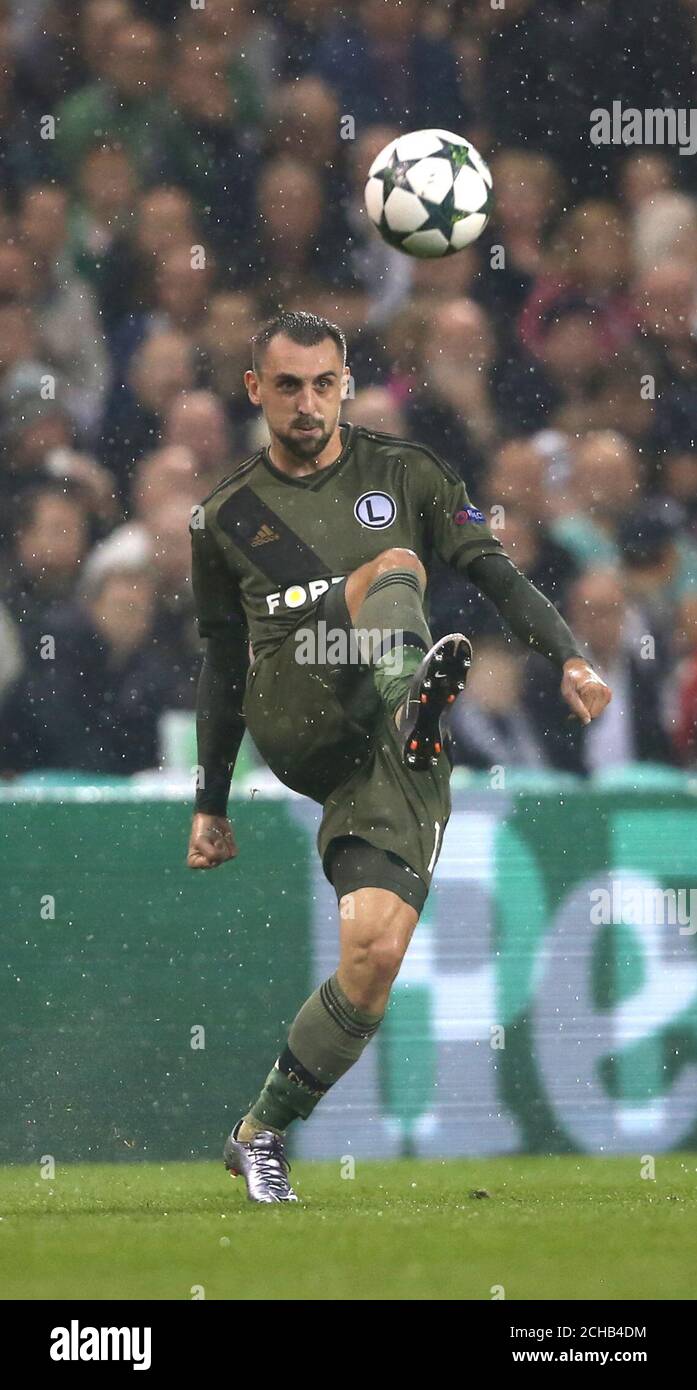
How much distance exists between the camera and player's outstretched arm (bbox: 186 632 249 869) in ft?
18.2

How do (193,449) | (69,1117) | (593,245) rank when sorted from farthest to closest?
(593,245)
(193,449)
(69,1117)

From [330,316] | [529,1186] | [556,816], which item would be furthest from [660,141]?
[529,1186]

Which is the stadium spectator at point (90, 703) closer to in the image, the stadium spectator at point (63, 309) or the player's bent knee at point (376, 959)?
the stadium spectator at point (63, 309)

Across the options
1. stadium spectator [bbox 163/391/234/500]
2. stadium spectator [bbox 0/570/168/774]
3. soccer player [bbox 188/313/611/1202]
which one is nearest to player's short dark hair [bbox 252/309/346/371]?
soccer player [bbox 188/313/611/1202]

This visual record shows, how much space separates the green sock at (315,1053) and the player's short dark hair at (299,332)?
1552 mm

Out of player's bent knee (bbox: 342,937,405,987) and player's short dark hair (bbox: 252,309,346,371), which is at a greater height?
player's short dark hair (bbox: 252,309,346,371)

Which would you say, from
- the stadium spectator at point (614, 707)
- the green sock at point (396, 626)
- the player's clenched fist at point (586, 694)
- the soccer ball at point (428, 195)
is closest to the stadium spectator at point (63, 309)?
the soccer ball at point (428, 195)

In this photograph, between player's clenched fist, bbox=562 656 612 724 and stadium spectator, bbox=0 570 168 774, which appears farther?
stadium spectator, bbox=0 570 168 774

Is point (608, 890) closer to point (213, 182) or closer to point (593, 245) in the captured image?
point (593, 245)

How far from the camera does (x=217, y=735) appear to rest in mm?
5570

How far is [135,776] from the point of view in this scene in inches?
266

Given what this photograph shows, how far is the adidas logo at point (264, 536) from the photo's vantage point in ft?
17.5

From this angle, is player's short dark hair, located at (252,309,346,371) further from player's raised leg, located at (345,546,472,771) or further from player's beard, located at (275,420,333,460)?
player's raised leg, located at (345,546,472,771)

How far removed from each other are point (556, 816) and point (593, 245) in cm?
249
